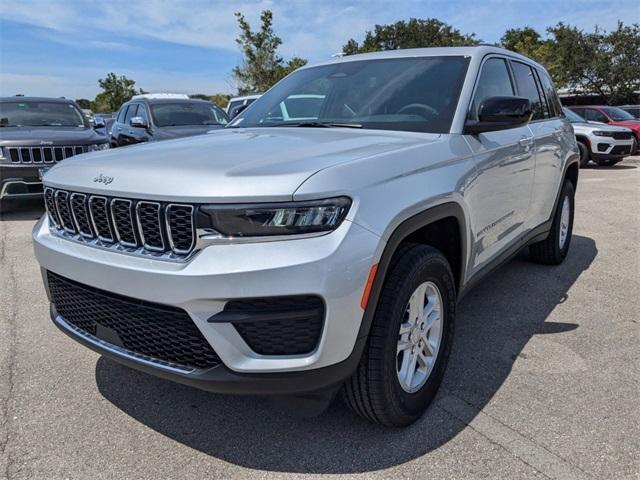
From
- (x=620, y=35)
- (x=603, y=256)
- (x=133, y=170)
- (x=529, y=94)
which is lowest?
(x=603, y=256)

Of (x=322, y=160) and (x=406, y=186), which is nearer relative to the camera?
(x=322, y=160)

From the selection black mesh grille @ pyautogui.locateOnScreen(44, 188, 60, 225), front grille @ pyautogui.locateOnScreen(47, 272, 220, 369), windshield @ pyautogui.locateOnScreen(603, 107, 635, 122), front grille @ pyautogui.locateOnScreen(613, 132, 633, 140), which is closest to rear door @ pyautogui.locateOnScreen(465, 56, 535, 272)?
front grille @ pyautogui.locateOnScreen(47, 272, 220, 369)

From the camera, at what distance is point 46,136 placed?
7672 millimetres

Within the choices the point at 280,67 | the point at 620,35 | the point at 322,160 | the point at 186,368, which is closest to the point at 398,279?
the point at 322,160

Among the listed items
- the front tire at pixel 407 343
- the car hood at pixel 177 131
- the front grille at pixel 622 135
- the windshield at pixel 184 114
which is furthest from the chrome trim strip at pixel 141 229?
the front grille at pixel 622 135

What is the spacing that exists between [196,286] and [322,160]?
2.36 feet

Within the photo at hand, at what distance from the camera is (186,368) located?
2.08 m

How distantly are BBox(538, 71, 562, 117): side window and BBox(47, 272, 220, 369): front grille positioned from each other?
4.14 meters

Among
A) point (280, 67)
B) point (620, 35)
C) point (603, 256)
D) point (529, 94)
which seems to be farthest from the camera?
point (620, 35)

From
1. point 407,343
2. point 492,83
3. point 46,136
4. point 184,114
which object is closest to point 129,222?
point 407,343

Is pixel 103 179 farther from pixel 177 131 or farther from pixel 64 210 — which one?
pixel 177 131

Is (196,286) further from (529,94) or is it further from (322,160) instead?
(529,94)

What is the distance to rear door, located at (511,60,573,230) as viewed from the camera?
410cm

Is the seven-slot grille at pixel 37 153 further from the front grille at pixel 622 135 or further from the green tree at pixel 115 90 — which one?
the green tree at pixel 115 90
